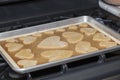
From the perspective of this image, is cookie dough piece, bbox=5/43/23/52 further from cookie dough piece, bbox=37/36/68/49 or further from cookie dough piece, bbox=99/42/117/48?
cookie dough piece, bbox=99/42/117/48

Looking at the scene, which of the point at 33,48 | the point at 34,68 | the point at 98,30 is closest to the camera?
the point at 34,68

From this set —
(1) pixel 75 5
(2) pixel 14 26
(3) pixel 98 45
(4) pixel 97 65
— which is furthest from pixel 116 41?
(2) pixel 14 26

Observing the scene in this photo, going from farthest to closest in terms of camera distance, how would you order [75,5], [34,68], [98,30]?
[75,5]
[98,30]
[34,68]

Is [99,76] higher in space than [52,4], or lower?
lower

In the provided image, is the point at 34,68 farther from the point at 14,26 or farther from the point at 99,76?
the point at 14,26

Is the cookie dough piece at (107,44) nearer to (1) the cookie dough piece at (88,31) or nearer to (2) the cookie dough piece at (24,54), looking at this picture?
(1) the cookie dough piece at (88,31)

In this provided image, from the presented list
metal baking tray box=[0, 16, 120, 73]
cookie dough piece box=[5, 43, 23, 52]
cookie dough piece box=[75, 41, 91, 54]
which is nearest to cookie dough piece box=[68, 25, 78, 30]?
metal baking tray box=[0, 16, 120, 73]
